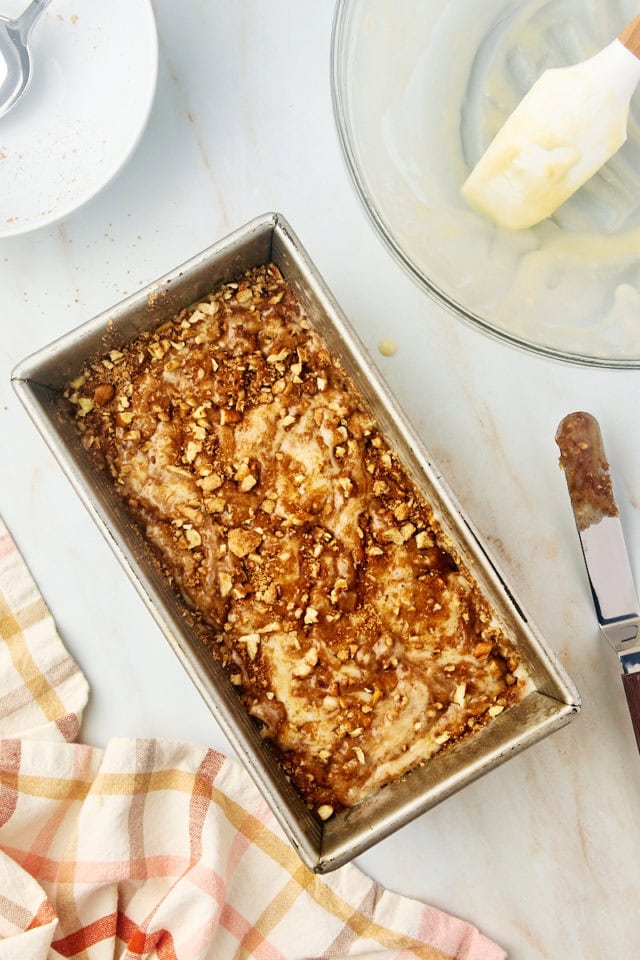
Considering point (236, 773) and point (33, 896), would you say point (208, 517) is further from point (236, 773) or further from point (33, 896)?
point (33, 896)

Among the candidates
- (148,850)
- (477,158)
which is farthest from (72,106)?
(148,850)

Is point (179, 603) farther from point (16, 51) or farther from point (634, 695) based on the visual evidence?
point (16, 51)

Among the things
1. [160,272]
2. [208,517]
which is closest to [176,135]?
[160,272]

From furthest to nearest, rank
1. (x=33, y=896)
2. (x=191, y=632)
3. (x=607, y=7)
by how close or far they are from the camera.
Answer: (x=33, y=896), (x=191, y=632), (x=607, y=7)

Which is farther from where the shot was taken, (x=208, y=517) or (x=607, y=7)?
(x=208, y=517)

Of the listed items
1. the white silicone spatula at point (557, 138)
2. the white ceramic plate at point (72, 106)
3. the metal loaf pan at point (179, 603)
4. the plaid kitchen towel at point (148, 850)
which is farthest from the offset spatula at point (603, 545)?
the white ceramic plate at point (72, 106)

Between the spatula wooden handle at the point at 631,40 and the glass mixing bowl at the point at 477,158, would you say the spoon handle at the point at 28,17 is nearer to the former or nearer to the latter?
the glass mixing bowl at the point at 477,158
